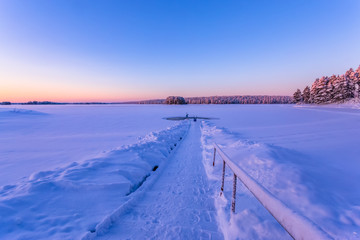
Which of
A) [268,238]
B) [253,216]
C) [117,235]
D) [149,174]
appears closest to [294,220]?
[268,238]

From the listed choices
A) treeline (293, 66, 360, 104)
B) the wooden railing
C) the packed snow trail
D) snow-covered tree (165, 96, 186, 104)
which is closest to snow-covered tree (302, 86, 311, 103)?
treeline (293, 66, 360, 104)

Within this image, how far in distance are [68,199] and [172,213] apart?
2.50 meters

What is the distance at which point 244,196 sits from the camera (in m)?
4.03

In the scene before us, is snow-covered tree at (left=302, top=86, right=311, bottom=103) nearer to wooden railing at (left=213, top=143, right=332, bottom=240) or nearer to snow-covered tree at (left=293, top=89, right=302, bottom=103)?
snow-covered tree at (left=293, top=89, right=302, bottom=103)

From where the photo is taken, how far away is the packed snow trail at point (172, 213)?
2883mm

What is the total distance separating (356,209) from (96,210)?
5688 millimetres

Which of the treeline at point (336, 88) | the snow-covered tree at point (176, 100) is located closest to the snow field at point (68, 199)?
the treeline at point (336, 88)

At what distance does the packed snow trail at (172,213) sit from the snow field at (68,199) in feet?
1.80

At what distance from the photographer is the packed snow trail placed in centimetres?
288

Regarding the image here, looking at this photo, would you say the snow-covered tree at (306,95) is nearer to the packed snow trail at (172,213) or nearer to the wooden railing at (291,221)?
the packed snow trail at (172,213)

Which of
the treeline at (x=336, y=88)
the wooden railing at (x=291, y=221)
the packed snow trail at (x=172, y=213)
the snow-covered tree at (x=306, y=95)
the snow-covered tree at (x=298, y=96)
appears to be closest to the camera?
the wooden railing at (x=291, y=221)

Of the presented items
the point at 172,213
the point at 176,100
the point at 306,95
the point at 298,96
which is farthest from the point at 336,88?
the point at 176,100

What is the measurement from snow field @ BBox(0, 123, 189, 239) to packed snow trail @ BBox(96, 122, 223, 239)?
549mm

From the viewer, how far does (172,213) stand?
11.1 ft
